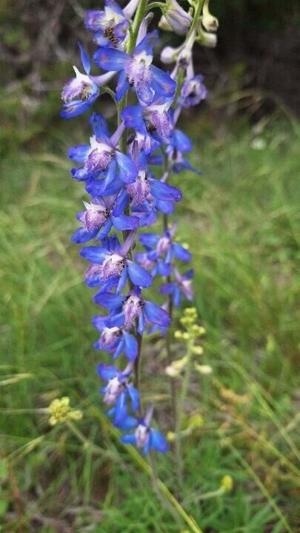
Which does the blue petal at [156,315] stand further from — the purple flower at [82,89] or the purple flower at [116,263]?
the purple flower at [82,89]

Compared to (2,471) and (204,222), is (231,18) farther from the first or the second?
(2,471)

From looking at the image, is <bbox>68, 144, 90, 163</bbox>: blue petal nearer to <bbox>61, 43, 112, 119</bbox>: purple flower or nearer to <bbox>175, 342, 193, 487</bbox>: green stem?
<bbox>61, 43, 112, 119</bbox>: purple flower

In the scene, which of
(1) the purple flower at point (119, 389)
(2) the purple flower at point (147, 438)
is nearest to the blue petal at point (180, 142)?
(1) the purple flower at point (119, 389)

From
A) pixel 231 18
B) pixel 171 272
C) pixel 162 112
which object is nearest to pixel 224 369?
pixel 171 272

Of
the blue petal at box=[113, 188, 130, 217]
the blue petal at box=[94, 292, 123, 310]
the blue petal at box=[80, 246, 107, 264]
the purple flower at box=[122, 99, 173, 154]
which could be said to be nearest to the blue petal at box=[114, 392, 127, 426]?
the blue petal at box=[94, 292, 123, 310]

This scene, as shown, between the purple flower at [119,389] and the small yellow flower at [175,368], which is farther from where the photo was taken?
the small yellow flower at [175,368]

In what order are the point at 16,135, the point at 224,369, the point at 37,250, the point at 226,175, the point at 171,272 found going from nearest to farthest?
the point at 171,272
the point at 224,369
the point at 37,250
the point at 226,175
the point at 16,135

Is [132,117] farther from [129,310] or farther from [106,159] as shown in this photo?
[129,310]
